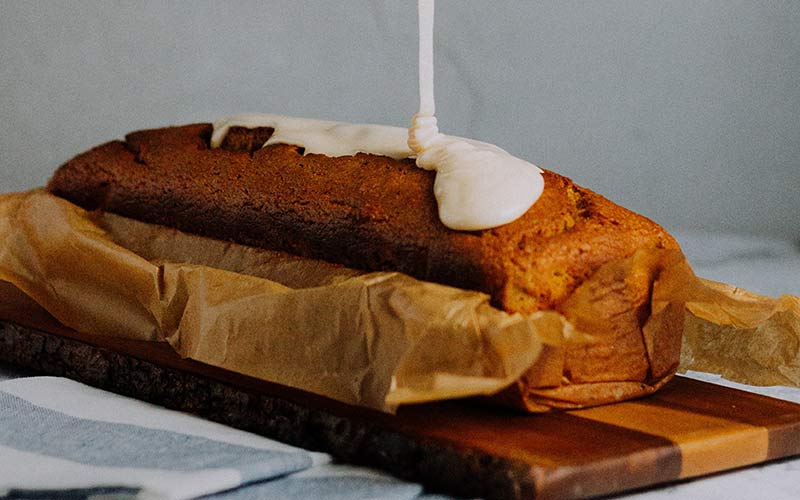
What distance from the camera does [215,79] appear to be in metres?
3.53

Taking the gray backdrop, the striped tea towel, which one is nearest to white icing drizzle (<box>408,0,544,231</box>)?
the striped tea towel

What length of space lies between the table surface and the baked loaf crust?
192mm

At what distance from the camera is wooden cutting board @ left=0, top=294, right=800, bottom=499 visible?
147cm

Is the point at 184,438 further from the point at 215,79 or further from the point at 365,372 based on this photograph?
the point at 215,79

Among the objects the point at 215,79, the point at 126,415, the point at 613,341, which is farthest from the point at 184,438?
the point at 215,79

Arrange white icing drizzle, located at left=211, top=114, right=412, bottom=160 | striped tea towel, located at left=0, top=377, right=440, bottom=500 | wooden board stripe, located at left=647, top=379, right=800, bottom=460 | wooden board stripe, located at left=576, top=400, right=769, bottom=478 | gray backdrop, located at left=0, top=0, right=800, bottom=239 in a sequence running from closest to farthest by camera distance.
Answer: striped tea towel, located at left=0, top=377, right=440, bottom=500 → wooden board stripe, located at left=576, top=400, right=769, bottom=478 → wooden board stripe, located at left=647, top=379, right=800, bottom=460 → white icing drizzle, located at left=211, top=114, right=412, bottom=160 → gray backdrop, located at left=0, top=0, right=800, bottom=239

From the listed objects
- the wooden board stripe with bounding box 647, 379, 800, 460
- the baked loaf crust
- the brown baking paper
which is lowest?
the wooden board stripe with bounding box 647, 379, 800, 460

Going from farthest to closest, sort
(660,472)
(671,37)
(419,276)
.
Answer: (671,37)
(419,276)
(660,472)

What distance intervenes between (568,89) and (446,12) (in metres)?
0.39

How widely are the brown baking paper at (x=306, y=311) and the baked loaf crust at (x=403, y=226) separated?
0.07 ft

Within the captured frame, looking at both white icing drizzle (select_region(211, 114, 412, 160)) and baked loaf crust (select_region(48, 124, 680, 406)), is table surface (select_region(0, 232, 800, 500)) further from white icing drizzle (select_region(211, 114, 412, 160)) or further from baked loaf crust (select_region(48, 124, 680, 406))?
white icing drizzle (select_region(211, 114, 412, 160))

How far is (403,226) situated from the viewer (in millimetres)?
1789

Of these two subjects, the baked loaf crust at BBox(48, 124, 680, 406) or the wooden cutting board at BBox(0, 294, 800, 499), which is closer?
the wooden cutting board at BBox(0, 294, 800, 499)

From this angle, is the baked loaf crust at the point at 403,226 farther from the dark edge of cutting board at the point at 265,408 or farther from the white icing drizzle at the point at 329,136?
the dark edge of cutting board at the point at 265,408
